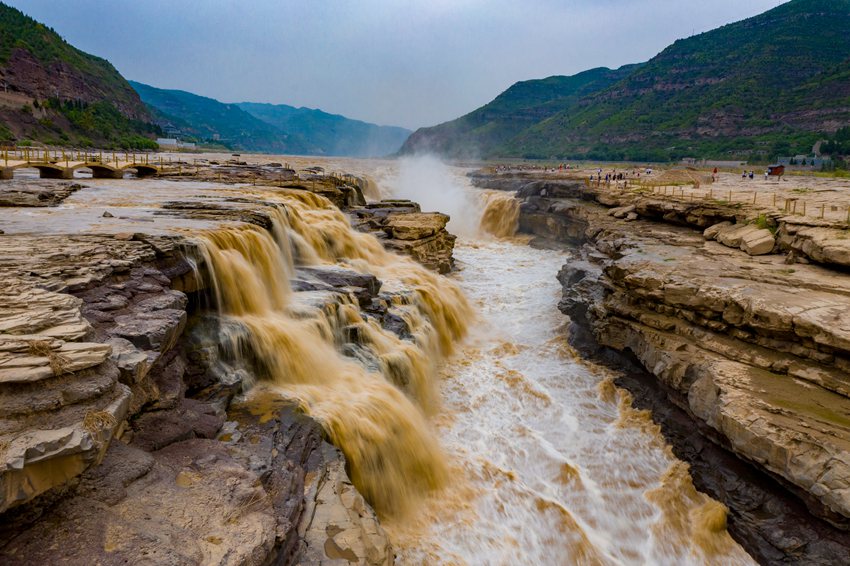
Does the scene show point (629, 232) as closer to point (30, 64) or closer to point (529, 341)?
point (529, 341)

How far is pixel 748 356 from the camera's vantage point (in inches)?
326

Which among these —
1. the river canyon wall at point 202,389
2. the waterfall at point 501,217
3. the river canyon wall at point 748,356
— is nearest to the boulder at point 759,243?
the river canyon wall at point 748,356

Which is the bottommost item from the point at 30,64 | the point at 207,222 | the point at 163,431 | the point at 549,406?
the point at 549,406

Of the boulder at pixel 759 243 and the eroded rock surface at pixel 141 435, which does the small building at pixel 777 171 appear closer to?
the boulder at pixel 759 243

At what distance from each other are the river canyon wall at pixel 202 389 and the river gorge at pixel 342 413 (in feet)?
0.09

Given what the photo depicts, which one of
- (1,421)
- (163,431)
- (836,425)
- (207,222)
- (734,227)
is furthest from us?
(734,227)

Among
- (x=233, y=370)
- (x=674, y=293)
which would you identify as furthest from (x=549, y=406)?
(x=233, y=370)

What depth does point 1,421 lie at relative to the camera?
3.42m

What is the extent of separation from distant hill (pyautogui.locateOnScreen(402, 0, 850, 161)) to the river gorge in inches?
2637

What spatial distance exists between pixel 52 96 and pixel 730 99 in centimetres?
11307

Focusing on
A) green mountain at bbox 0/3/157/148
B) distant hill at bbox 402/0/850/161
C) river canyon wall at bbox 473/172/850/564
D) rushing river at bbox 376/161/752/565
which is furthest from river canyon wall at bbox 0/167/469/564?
distant hill at bbox 402/0/850/161

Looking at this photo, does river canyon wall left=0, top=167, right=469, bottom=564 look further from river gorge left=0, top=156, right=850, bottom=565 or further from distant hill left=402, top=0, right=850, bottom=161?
→ distant hill left=402, top=0, right=850, bottom=161

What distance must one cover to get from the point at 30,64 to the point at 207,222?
92771 mm

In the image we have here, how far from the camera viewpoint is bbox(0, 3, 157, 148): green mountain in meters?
61.7
